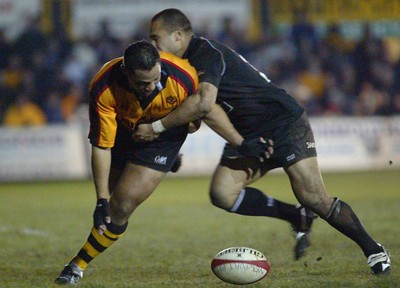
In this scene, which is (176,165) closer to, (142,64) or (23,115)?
(142,64)

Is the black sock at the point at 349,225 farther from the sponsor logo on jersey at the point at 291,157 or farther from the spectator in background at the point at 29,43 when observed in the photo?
the spectator in background at the point at 29,43

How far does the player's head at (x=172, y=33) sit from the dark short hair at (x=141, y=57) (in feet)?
2.70

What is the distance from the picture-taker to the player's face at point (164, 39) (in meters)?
6.71

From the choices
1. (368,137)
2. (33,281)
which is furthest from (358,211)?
(368,137)

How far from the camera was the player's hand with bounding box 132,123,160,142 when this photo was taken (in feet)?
20.9

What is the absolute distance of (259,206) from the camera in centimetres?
740

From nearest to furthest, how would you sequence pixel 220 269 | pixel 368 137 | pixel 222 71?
pixel 220 269 < pixel 222 71 < pixel 368 137

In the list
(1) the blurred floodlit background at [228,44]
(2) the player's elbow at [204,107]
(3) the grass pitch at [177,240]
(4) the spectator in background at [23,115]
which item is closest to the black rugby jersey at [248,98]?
(2) the player's elbow at [204,107]

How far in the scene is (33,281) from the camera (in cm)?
648

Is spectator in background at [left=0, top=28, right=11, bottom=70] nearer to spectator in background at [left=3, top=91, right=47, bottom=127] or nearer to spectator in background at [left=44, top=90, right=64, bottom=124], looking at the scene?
spectator in background at [left=3, top=91, right=47, bottom=127]

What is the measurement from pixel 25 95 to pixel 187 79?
497 inches

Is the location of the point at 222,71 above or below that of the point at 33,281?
above

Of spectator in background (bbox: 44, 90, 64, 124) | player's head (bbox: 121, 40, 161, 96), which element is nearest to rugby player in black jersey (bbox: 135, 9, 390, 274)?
player's head (bbox: 121, 40, 161, 96)

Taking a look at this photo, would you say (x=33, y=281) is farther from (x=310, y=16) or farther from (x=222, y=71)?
(x=310, y=16)
